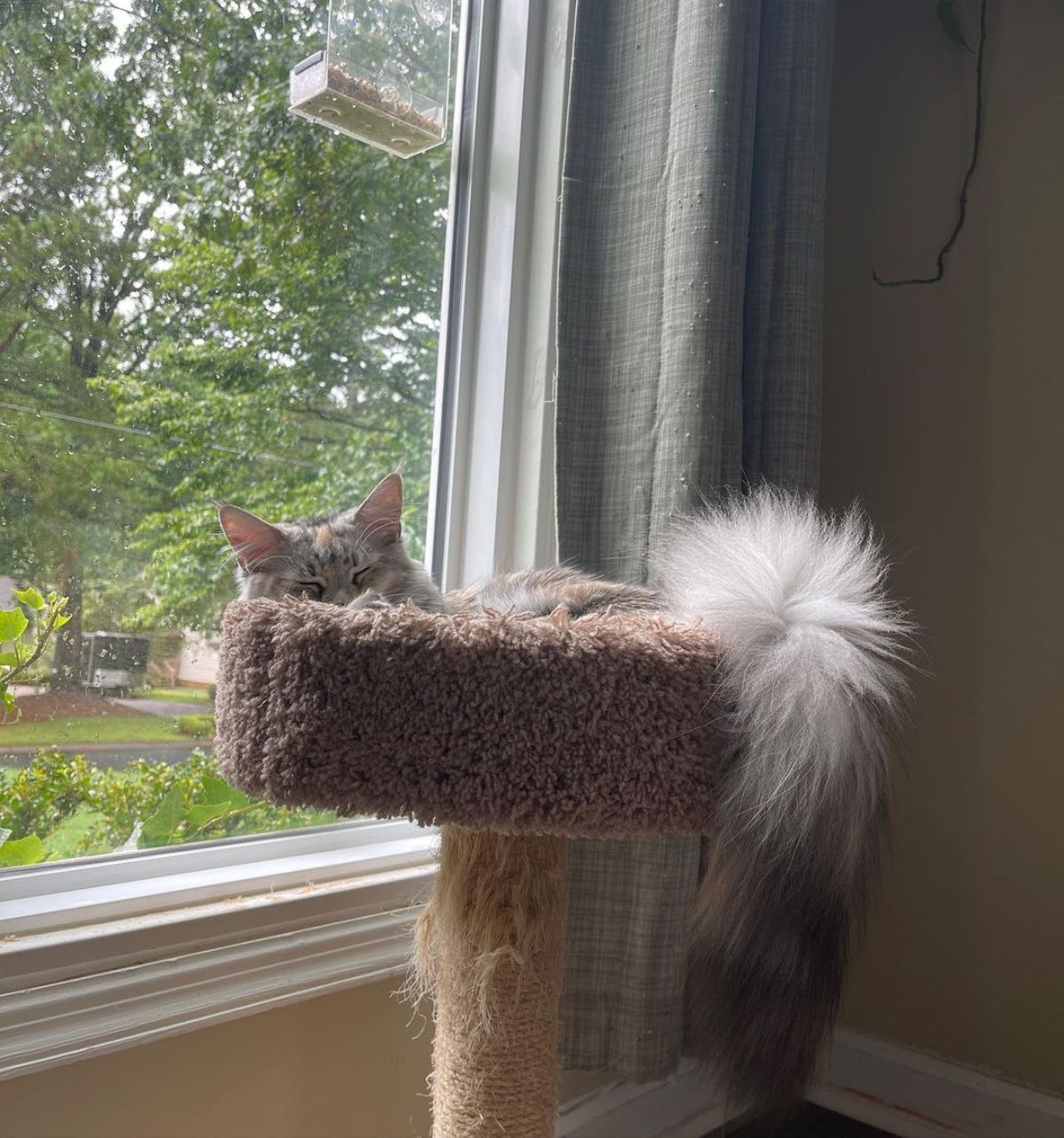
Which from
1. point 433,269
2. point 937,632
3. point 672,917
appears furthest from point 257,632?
point 937,632

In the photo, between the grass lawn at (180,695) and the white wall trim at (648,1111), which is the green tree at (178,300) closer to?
the grass lawn at (180,695)

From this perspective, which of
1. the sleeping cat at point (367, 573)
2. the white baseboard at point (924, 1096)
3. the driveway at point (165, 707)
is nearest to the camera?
the sleeping cat at point (367, 573)

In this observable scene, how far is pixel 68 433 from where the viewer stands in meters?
1.16

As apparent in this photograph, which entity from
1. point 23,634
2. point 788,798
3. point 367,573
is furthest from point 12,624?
point 788,798

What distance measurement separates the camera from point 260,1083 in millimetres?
1138

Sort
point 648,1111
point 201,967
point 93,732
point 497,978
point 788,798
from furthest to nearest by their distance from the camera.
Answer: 1. point 648,1111
2. point 93,732
3. point 201,967
4. point 497,978
5. point 788,798

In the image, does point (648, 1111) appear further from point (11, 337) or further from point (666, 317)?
point (11, 337)

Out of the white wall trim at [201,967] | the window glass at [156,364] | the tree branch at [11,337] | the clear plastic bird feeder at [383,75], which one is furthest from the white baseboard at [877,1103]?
the clear plastic bird feeder at [383,75]

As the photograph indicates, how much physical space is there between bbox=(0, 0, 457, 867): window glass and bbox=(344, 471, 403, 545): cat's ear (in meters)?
0.27

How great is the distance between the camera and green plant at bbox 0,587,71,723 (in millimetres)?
1108

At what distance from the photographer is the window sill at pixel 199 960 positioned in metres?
0.96

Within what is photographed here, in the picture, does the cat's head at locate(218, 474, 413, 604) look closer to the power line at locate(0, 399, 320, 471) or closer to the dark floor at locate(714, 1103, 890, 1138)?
the power line at locate(0, 399, 320, 471)

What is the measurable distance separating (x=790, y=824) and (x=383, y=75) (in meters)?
1.25

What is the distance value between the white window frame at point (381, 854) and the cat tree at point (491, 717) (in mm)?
374
